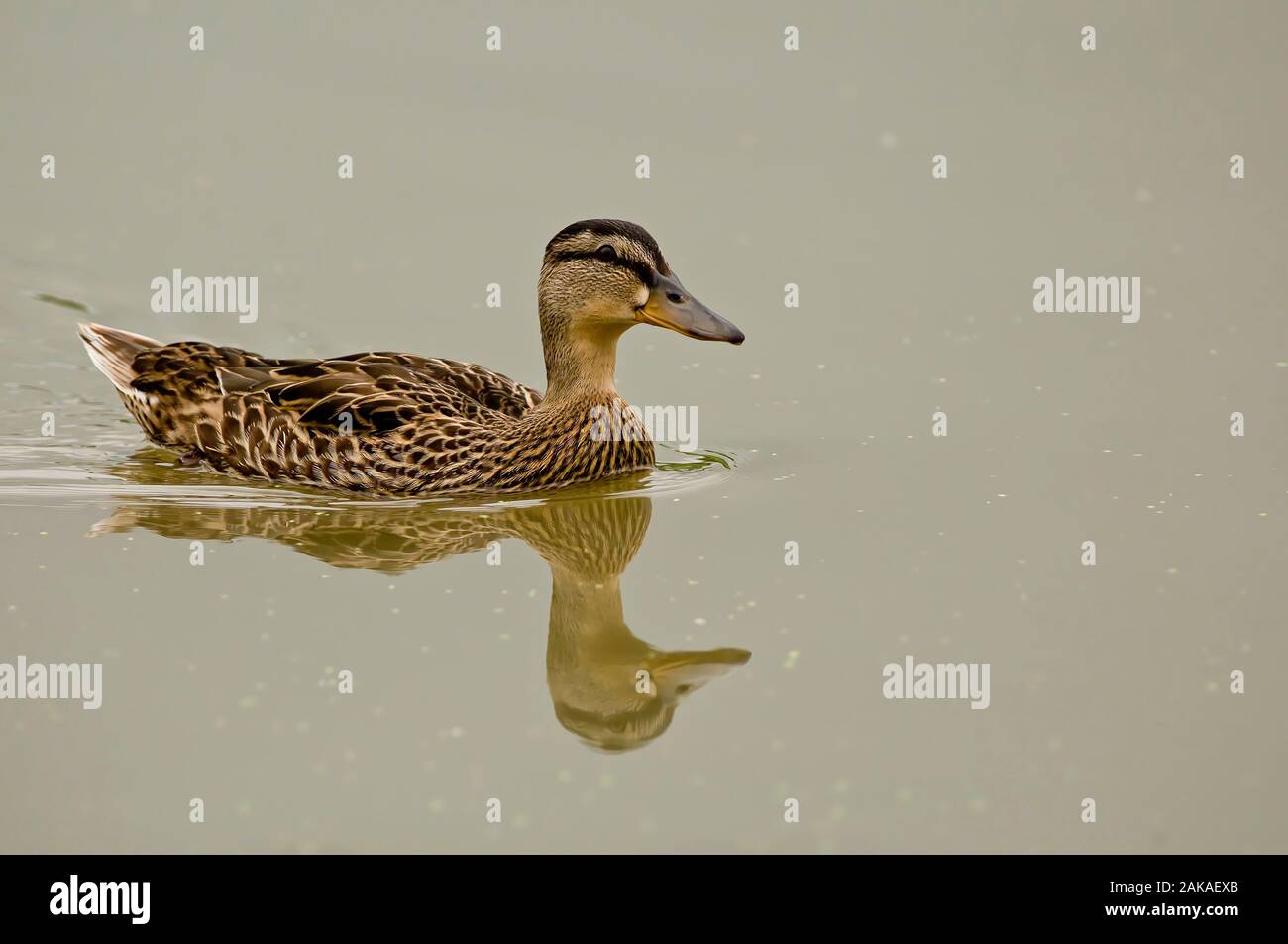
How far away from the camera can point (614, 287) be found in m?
12.7

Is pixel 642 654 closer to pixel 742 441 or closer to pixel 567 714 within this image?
pixel 567 714

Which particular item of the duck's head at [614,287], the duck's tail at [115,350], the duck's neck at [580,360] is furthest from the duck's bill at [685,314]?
the duck's tail at [115,350]

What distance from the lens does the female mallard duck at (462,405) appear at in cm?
1270

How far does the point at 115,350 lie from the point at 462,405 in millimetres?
3193

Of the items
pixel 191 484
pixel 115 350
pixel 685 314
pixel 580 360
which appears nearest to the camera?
pixel 685 314

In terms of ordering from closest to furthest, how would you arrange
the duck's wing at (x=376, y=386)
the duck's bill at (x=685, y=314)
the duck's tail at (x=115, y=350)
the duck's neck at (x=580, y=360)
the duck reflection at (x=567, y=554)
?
1. the duck reflection at (x=567, y=554)
2. the duck's bill at (x=685, y=314)
3. the duck's wing at (x=376, y=386)
4. the duck's neck at (x=580, y=360)
5. the duck's tail at (x=115, y=350)

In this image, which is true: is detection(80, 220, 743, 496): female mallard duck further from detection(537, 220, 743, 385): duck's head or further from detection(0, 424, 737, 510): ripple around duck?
detection(0, 424, 737, 510): ripple around duck

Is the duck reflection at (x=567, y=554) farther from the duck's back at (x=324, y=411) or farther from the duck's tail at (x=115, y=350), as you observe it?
the duck's tail at (x=115, y=350)

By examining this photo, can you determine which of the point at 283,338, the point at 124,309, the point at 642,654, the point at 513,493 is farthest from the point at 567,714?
the point at 124,309

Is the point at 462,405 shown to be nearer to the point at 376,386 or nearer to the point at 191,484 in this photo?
the point at 376,386

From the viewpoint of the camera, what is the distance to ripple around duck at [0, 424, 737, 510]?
12719 mm

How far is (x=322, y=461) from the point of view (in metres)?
12.9

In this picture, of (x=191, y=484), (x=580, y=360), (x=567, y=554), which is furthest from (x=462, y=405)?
(x=191, y=484)

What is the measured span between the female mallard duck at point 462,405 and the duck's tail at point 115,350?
718mm
